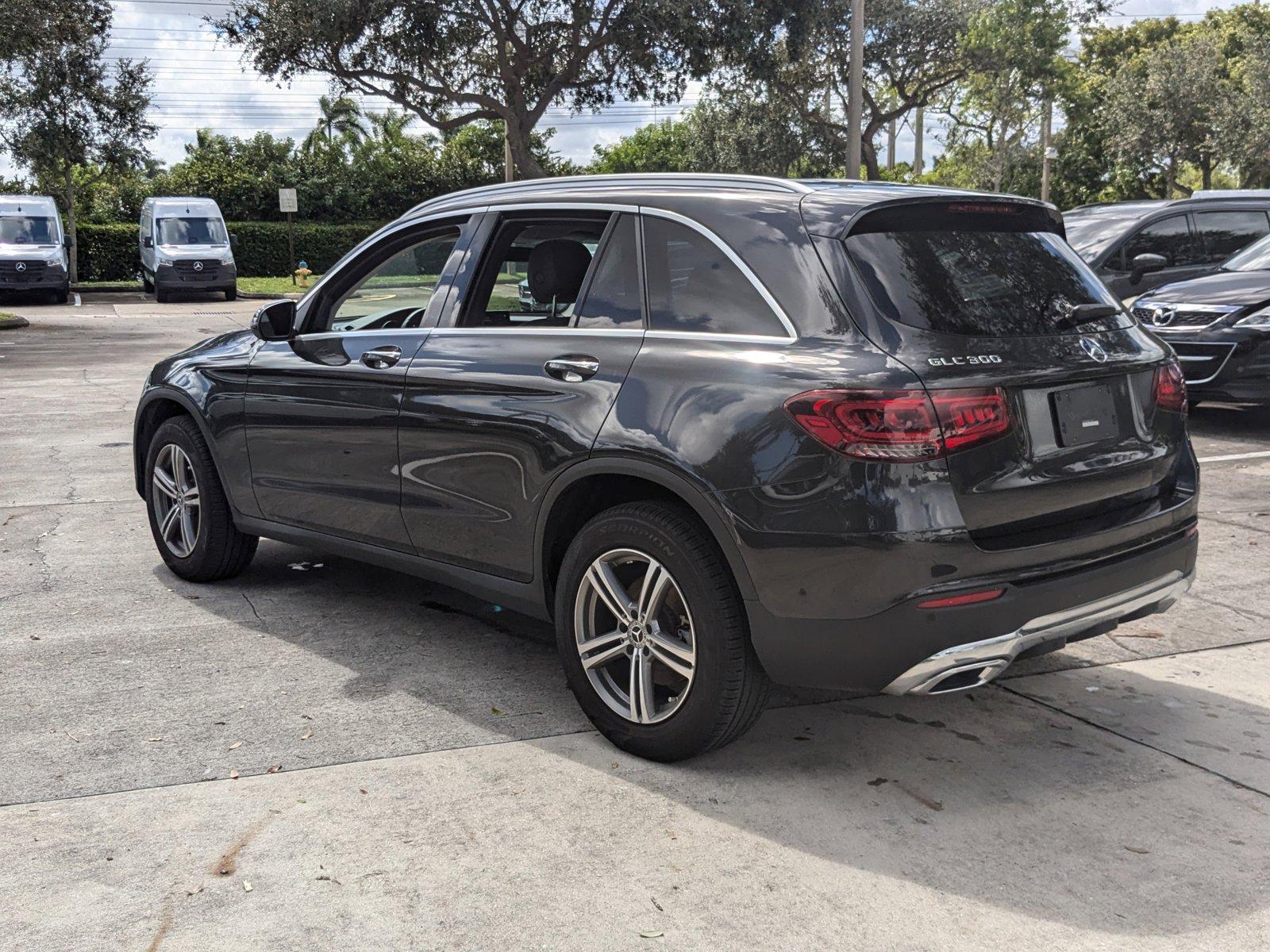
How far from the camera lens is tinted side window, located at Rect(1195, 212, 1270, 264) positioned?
12492mm

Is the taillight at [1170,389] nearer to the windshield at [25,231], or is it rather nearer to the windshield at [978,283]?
the windshield at [978,283]

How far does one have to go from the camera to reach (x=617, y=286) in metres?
4.23

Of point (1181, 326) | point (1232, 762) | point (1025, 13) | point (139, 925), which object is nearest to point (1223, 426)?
point (1181, 326)

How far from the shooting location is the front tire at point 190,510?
5879 millimetres

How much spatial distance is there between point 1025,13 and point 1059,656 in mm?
32596

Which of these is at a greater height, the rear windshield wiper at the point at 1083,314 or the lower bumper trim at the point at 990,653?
the rear windshield wiper at the point at 1083,314

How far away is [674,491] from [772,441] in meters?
0.37

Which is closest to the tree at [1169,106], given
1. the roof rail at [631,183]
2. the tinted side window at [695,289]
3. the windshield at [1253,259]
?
the windshield at [1253,259]

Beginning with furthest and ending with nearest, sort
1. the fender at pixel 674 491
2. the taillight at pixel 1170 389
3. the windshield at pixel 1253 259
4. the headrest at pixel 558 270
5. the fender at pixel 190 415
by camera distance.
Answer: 1. the windshield at pixel 1253 259
2. the fender at pixel 190 415
3. the headrest at pixel 558 270
4. the taillight at pixel 1170 389
5. the fender at pixel 674 491

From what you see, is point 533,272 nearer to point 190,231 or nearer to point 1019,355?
point 1019,355

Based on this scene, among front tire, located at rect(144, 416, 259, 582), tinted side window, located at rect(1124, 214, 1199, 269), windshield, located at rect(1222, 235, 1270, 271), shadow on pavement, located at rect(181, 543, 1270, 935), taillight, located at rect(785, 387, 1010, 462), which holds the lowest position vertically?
shadow on pavement, located at rect(181, 543, 1270, 935)

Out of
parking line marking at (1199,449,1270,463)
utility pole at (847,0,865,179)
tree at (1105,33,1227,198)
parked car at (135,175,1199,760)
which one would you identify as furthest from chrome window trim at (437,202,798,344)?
tree at (1105,33,1227,198)

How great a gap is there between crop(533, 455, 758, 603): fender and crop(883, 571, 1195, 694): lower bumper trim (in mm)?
501

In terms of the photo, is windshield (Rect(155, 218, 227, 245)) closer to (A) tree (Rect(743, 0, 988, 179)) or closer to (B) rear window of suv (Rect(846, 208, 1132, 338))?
(A) tree (Rect(743, 0, 988, 179))
